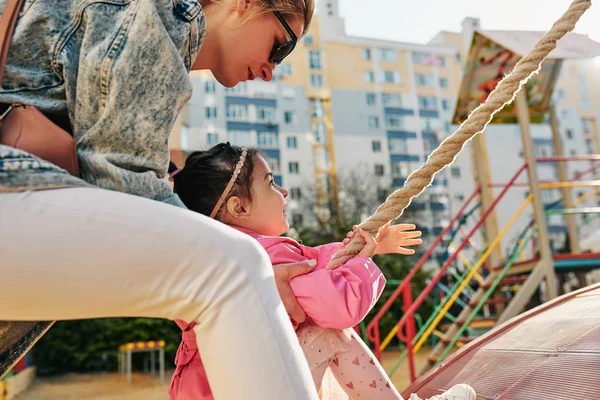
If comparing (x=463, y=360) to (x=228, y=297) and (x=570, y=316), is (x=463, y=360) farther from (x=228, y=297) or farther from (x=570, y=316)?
(x=228, y=297)

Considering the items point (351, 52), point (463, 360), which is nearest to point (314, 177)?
point (351, 52)

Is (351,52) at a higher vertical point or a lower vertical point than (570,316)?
higher

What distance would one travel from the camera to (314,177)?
22.9 meters

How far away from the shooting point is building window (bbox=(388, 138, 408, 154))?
1055 inches

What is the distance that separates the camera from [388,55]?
95.3ft

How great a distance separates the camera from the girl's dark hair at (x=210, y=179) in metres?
1.46

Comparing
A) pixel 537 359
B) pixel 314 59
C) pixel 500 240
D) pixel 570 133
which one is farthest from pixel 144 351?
pixel 570 133

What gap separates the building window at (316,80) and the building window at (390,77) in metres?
3.85

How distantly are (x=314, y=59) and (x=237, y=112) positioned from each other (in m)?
4.79

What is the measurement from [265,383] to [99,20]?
1.76 ft

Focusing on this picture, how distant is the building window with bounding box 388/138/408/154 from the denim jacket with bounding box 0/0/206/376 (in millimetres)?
26382

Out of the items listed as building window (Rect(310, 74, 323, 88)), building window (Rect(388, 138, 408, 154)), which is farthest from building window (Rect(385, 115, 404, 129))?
building window (Rect(310, 74, 323, 88))

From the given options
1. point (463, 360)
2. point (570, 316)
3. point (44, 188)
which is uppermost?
point (44, 188)

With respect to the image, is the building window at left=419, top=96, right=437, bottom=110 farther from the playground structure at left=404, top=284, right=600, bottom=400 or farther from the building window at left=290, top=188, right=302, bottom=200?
the playground structure at left=404, top=284, right=600, bottom=400
